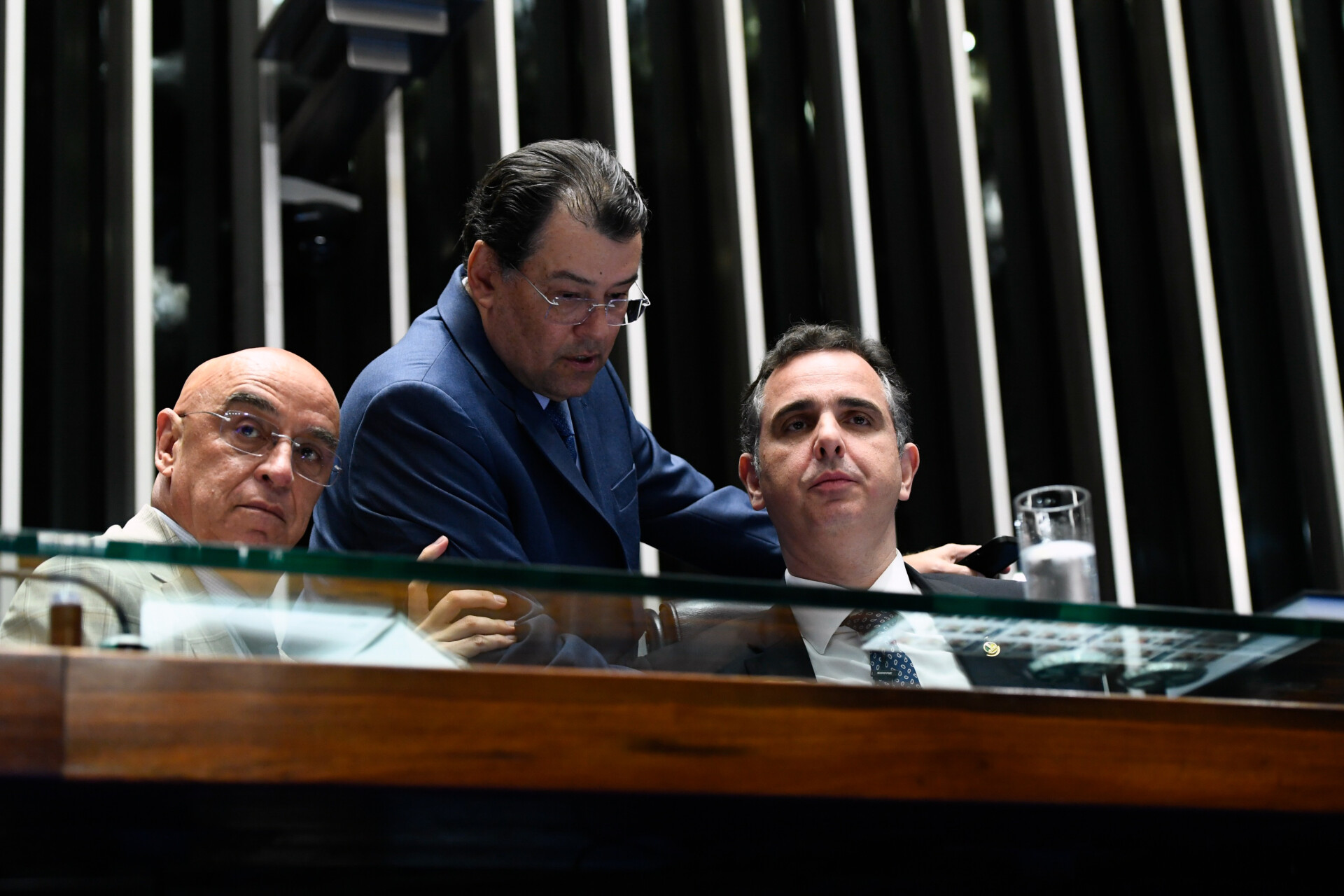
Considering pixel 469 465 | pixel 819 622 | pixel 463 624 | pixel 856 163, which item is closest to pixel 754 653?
pixel 819 622

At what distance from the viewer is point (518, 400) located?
72.3 inches

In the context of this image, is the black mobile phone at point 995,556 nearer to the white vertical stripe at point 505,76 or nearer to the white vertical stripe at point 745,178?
the white vertical stripe at point 745,178

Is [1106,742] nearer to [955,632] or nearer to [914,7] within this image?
[955,632]

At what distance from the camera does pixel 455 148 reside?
308 cm

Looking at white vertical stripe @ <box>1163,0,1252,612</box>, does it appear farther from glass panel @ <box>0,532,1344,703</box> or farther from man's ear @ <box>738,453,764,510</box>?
glass panel @ <box>0,532,1344,703</box>

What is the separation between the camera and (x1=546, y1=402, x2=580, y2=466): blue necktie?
1.91 m

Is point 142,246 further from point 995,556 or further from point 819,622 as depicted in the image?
point 819,622

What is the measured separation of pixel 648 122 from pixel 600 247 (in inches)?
55.4

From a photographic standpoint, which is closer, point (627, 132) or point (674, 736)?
point (674, 736)

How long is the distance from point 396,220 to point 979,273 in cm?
128

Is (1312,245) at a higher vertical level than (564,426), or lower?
higher

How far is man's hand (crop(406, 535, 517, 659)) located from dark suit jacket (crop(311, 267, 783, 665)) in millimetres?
805

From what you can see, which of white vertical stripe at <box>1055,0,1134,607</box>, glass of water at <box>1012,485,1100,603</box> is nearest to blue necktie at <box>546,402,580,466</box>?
glass of water at <box>1012,485,1100,603</box>

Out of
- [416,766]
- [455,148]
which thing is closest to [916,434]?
[455,148]
